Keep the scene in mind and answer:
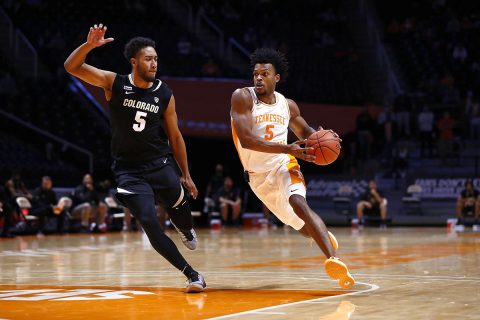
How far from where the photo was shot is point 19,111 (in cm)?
2445

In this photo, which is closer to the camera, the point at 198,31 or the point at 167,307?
the point at 167,307

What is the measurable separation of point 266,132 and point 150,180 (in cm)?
110

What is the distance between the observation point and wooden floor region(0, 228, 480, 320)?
247 inches

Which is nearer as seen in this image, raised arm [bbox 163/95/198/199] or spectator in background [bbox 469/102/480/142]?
raised arm [bbox 163/95/198/199]

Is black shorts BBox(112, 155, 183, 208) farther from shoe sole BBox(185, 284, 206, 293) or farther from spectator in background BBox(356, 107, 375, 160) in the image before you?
spectator in background BBox(356, 107, 375, 160)

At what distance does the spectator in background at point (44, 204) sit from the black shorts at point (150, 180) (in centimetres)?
1214

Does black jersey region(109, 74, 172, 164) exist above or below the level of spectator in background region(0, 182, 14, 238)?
above

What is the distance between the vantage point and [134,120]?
303 inches

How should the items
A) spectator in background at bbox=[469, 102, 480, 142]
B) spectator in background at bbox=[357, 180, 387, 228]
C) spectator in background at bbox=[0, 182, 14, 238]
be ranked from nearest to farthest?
spectator in background at bbox=[0, 182, 14, 238]
spectator in background at bbox=[357, 180, 387, 228]
spectator in background at bbox=[469, 102, 480, 142]

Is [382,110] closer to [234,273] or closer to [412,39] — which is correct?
[412,39]

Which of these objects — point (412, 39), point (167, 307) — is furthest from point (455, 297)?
point (412, 39)

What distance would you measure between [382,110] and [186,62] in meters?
6.01

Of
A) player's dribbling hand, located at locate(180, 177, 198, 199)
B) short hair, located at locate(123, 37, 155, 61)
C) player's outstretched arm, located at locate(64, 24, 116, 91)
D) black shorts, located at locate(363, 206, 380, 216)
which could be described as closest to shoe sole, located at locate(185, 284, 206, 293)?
player's dribbling hand, located at locate(180, 177, 198, 199)

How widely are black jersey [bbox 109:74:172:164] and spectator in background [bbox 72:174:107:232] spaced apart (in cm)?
1298
